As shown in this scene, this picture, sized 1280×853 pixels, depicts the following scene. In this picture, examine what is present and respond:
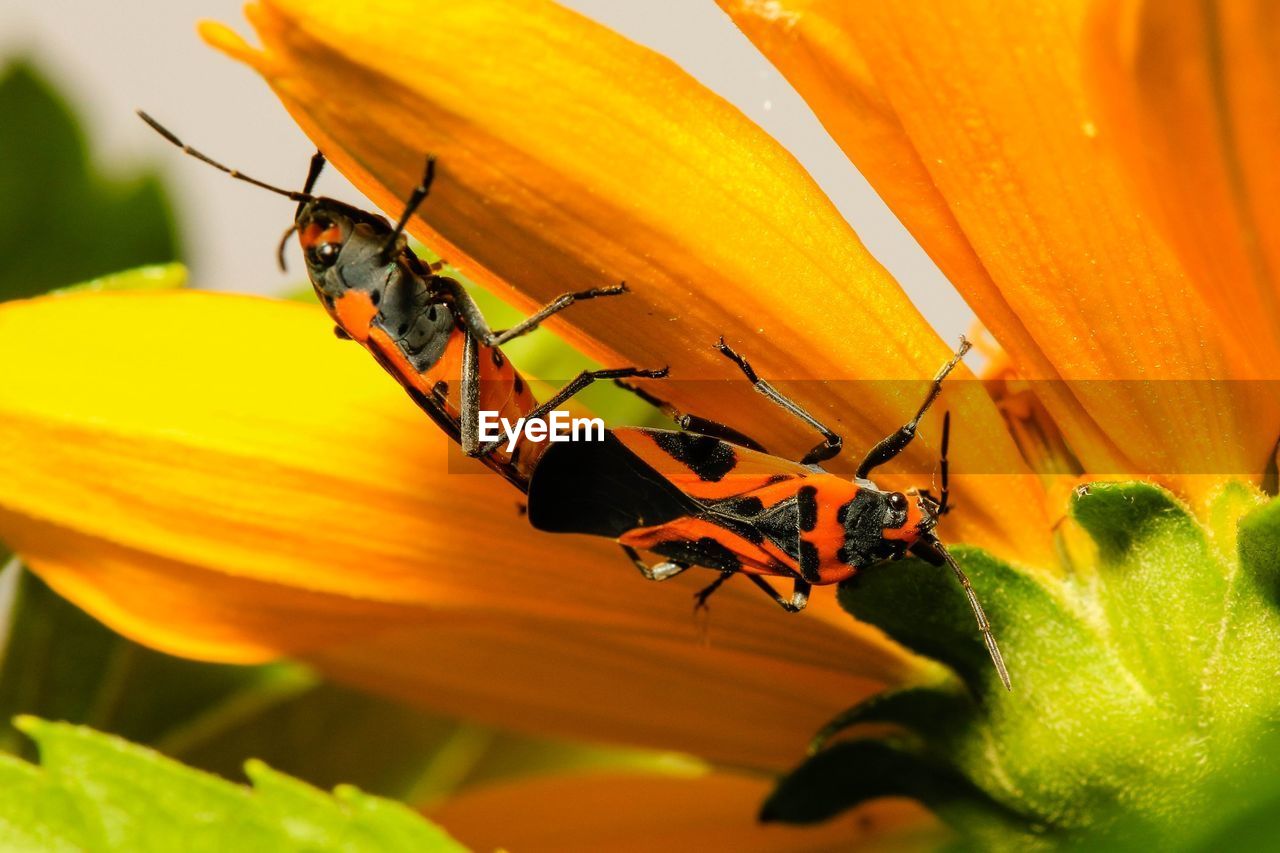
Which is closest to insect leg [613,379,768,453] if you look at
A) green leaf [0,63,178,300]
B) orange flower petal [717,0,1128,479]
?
orange flower petal [717,0,1128,479]

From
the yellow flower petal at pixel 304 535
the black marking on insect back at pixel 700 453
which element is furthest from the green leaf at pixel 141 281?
the black marking on insect back at pixel 700 453

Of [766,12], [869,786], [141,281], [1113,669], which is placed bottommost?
[869,786]

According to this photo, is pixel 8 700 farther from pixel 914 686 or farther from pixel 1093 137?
pixel 1093 137

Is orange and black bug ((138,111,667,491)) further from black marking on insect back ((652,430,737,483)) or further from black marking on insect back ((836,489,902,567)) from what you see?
black marking on insect back ((836,489,902,567))

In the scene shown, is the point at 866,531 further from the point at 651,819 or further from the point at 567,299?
the point at 651,819

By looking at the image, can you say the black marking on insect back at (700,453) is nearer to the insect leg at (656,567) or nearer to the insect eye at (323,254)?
the insect leg at (656,567)

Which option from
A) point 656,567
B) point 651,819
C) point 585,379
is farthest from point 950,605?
point 651,819

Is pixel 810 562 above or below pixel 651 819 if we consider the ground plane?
above
